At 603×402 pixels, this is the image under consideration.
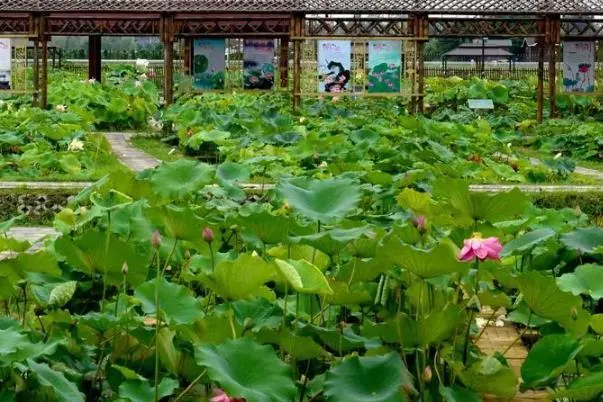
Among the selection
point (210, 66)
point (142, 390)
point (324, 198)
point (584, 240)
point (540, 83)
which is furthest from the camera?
point (210, 66)

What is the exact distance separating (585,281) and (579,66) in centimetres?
1886

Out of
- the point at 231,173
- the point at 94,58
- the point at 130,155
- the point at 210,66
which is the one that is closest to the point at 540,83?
the point at 210,66

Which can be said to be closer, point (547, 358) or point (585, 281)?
point (547, 358)

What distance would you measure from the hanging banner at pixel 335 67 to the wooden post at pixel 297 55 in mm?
336

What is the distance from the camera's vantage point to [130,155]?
1507cm

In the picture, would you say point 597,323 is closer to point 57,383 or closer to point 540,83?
point 57,383

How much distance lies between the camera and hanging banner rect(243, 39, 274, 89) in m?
23.5

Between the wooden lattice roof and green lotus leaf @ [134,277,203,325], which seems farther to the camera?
the wooden lattice roof

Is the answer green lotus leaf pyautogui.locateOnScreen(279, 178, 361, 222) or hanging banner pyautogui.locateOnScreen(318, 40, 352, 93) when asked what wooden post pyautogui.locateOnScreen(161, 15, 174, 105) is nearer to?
hanging banner pyautogui.locateOnScreen(318, 40, 352, 93)

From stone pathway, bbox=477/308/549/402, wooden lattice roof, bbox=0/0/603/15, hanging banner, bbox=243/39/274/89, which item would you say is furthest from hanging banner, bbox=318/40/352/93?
stone pathway, bbox=477/308/549/402

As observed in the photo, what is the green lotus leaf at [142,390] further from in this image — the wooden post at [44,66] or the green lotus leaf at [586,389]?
the wooden post at [44,66]

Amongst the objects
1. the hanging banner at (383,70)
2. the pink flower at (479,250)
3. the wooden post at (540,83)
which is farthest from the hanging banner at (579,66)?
the pink flower at (479,250)

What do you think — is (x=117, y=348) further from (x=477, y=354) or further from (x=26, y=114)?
(x=26, y=114)

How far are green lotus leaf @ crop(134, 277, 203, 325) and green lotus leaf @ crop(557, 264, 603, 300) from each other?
0.99m
